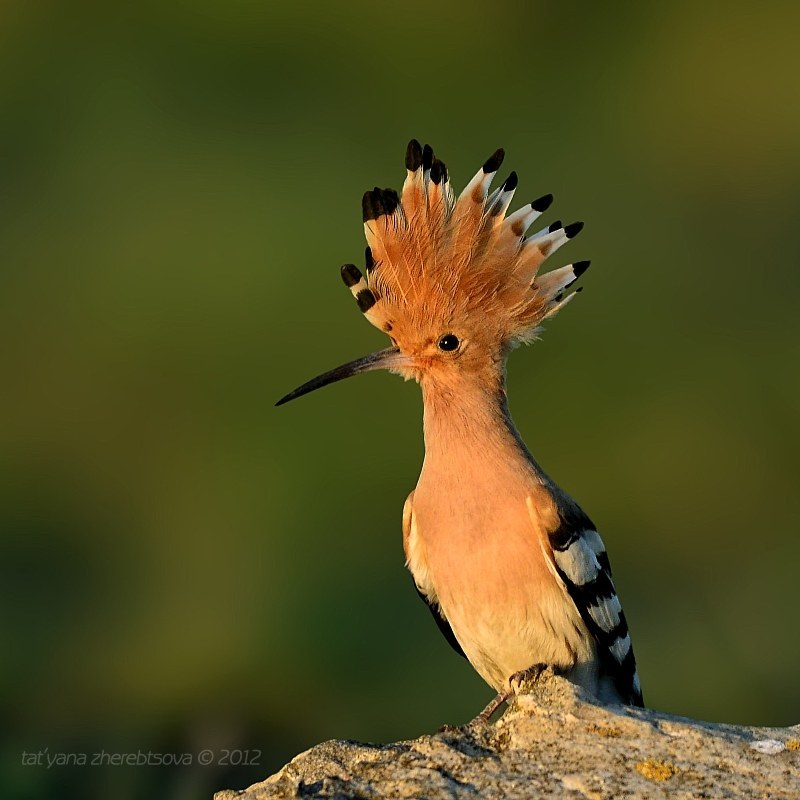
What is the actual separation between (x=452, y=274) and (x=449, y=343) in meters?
0.13

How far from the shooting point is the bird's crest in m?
2.96

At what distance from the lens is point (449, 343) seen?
9.74ft

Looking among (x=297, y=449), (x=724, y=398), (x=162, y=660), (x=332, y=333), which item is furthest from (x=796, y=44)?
(x=162, y=660)

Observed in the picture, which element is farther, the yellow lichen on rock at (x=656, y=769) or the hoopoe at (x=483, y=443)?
the hoopoe at (x=483, y=443)

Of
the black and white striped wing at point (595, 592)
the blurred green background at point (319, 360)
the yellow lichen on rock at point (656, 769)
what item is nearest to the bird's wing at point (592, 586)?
the black and white striped wing at point (595, 592)

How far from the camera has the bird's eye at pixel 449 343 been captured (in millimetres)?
2963

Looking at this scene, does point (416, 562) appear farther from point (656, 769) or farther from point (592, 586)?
point (656, 769)

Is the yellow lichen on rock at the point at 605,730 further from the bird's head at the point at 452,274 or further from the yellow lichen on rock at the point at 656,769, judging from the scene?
the bird's head at the point at 452,274

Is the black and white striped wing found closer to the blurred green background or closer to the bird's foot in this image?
the bird's foot

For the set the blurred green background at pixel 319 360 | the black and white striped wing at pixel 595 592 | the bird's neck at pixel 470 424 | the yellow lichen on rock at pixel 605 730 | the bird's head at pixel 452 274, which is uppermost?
the blurred green background at pixel 319 360

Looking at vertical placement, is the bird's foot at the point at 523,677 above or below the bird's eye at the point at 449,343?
below

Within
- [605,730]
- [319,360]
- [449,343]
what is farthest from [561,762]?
[319,360]

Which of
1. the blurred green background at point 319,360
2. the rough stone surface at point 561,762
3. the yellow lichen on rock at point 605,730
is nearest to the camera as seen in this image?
the rough stone surface at point 561,762

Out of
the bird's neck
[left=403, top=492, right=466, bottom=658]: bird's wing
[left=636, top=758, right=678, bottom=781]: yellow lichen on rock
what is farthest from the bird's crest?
[left=636, top=758, right=678, bottom=781]: yellow lichen on rock
